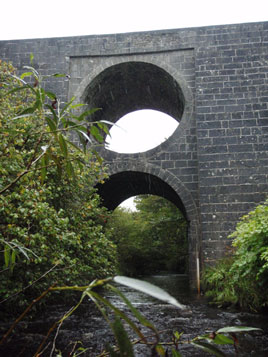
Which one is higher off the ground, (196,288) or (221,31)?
Result: (221,31)

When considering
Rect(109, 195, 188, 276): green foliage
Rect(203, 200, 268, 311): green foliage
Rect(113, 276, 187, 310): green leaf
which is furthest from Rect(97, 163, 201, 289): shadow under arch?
Rect(113, 276, 187, 310): green leaf

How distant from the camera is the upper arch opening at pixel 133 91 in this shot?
10391 millimetres

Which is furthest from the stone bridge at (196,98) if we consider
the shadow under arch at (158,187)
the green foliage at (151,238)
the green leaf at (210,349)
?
the green foliage at (151,238)

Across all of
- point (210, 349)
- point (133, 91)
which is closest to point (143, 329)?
point (210, 349)

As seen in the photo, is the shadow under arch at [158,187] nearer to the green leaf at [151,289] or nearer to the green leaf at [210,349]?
the green leaf at [210,349]

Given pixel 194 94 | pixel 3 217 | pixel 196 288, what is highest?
pixel 194 94

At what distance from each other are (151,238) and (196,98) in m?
14.2

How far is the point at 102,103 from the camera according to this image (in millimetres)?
11766

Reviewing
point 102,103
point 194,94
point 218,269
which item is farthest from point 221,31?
point 218,269

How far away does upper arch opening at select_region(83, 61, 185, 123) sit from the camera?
34.1 feet

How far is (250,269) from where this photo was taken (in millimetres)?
4875

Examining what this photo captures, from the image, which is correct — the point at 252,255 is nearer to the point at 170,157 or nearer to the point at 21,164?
the point at 21,164

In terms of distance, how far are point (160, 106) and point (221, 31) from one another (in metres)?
3.54

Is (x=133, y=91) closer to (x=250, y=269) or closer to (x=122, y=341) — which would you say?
(x=250, y=269)
